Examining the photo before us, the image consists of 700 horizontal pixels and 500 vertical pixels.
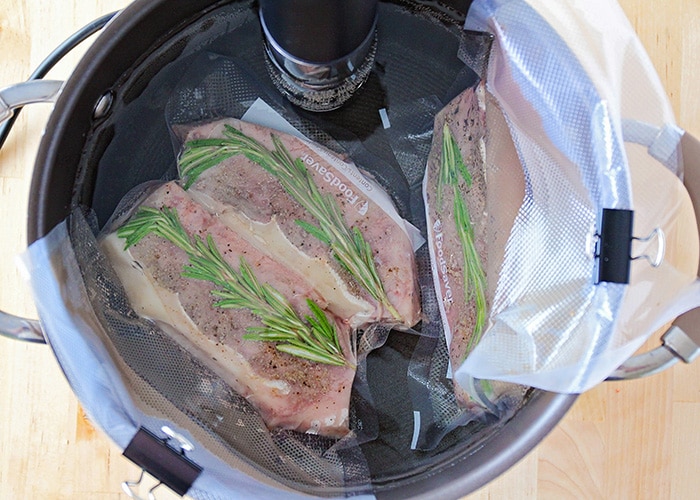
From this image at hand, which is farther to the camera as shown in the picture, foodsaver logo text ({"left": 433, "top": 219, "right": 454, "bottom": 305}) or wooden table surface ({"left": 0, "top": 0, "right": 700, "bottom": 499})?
wooden table surface ({"left": 0, "top": 0, "right": 700, "bottom": 499})

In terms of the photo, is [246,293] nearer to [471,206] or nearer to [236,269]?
[236,269]

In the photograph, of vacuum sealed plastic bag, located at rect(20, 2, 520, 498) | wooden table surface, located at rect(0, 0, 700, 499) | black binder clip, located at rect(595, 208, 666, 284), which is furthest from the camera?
wooden table surface, located at rect(0, 0, 700, 499)

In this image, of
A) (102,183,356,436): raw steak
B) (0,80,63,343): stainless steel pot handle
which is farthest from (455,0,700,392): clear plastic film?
(0,80,63,343): stainless steel pot handle

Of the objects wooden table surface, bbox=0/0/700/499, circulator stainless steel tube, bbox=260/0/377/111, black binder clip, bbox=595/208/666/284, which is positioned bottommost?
wooden table surface, bbox=0/0/700/499

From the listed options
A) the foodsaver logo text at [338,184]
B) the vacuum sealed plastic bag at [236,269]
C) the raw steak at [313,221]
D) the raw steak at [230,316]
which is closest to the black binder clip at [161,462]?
the vacuum sealed plastic bag at [236,269]

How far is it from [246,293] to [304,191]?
5.9 inches

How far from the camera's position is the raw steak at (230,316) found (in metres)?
0.81

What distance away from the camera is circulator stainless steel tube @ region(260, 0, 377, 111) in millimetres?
676

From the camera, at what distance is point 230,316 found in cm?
82

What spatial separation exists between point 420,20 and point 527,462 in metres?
0.67

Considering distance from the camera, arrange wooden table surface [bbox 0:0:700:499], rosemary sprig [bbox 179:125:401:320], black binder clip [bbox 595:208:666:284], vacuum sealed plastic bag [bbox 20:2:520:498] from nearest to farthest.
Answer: black binder clip [bbox 595:208:666:284]
vacuum sealed plastic bag [bbox 20:2:520:498]
rosemary sprig [bbox 179:125:401:320]
wooden table surface [bbox 0:0:700:499]

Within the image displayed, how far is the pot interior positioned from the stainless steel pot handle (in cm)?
4

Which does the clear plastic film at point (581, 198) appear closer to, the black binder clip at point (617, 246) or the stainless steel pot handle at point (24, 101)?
the black binder clip at point (617, 246)

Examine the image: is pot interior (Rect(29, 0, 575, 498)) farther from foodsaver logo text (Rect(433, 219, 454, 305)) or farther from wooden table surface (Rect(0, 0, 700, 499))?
wooden table surface (Rect(0, 0, 700, 499))
